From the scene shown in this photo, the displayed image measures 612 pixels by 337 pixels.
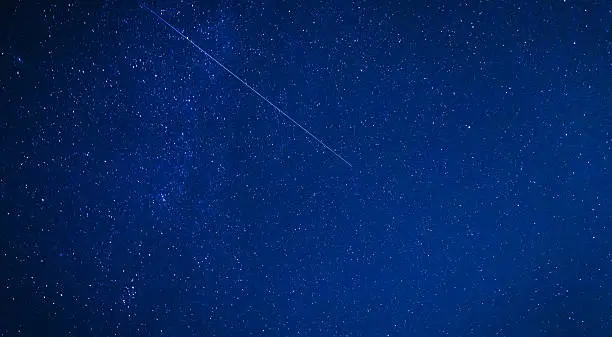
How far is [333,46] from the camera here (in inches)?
19.3

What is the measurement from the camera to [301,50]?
1.62ft

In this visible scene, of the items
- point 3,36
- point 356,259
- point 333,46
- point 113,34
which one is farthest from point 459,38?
point 3,36

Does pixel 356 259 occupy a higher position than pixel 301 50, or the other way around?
pixel 301 50

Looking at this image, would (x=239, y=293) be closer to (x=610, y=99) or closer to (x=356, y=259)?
(x=356, y=259)

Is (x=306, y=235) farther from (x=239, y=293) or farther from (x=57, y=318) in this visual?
(x=57, y=318)

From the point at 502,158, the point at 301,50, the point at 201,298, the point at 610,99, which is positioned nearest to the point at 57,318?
the point at 201,298

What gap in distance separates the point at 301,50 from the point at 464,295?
13.4 inches

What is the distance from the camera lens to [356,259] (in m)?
0.52

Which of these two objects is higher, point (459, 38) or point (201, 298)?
point (459, 38)

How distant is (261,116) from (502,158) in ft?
0.91

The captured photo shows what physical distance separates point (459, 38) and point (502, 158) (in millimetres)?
142

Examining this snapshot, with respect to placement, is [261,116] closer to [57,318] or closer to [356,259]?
[356,259]

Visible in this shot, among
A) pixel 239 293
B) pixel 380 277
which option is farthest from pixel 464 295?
pixel 239 293

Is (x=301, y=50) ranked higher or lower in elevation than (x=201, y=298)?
higher
